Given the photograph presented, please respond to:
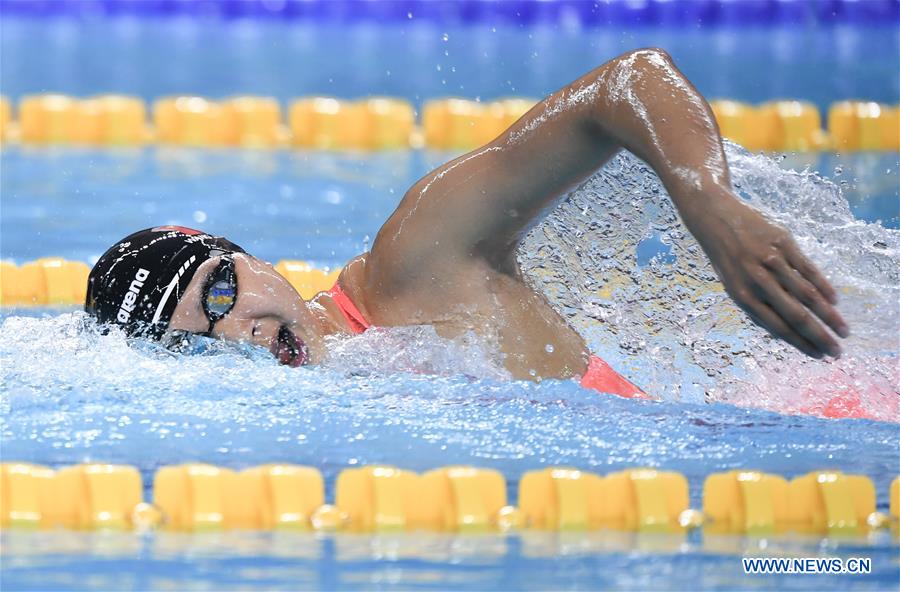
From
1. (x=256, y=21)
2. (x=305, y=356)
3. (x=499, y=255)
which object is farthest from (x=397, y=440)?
(x=256, y=21)

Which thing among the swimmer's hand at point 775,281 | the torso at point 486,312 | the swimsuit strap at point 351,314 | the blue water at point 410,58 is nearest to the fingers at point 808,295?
the swimmer's hand at point 775,281


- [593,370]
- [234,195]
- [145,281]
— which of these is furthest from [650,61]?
[234,195]

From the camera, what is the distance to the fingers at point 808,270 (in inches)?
76.4

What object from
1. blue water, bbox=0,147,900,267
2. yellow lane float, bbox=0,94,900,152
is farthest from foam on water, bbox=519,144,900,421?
yellow lane float, bbox=0,94,900,152

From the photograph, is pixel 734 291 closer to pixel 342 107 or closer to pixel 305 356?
pixel 305 356

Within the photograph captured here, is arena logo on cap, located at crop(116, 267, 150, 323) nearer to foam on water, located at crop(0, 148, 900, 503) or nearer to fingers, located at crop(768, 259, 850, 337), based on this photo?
foam on water, located at crop(0, 148, 900, 503)

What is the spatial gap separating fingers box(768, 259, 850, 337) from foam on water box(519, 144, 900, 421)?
0.89m

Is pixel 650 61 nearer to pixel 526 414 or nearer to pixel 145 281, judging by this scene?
pixel 526 414

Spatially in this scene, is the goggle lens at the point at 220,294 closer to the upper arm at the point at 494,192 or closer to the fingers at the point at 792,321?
the upper arm at the point at 494,192

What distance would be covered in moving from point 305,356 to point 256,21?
6863 mm

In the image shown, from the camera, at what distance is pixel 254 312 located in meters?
2.71

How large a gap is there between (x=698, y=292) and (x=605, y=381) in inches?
11.0

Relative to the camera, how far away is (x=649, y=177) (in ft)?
9.49

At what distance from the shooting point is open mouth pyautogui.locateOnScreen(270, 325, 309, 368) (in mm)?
2756
